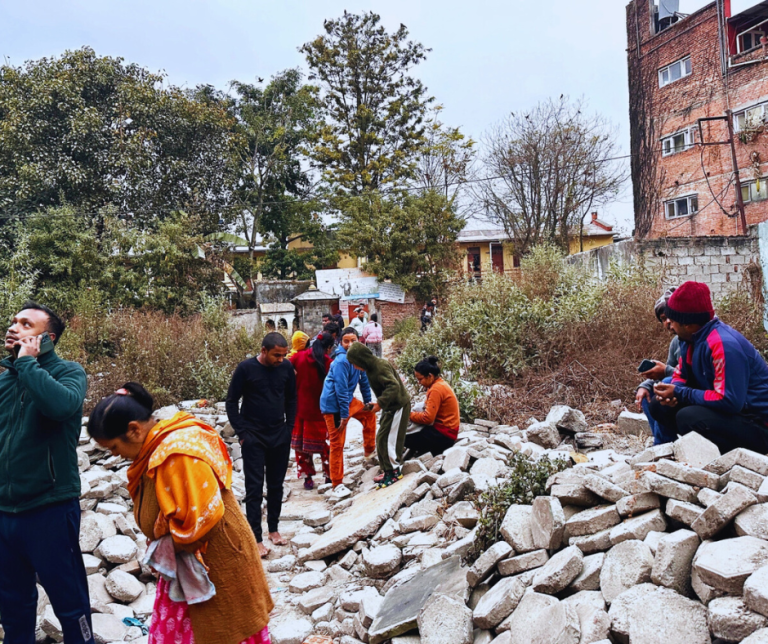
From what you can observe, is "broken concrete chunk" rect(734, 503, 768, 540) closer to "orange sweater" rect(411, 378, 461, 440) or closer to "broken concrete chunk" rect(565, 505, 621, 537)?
"broken concrete chunk" rect(565, 505, 621, 537)

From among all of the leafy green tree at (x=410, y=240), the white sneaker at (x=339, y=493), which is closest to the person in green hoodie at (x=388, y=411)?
the white sneaker at (x=339, y=493)

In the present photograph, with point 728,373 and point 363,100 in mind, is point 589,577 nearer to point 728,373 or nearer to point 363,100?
A: point 728,373

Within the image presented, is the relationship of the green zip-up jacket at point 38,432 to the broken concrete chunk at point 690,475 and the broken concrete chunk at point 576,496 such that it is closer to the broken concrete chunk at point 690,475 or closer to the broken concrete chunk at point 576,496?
the broken concrete chunk at point 576,496

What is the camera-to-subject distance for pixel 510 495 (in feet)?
13.7

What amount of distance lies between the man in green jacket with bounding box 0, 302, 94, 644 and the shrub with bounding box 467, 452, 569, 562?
233cm

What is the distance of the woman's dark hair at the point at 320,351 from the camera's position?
6824 millimetres

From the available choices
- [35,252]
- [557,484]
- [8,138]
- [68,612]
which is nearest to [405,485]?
[557,484]

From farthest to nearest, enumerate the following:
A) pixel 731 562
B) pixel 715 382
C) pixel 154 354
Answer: pixel 154 354 → pixel 715 382 → pixel 731 562

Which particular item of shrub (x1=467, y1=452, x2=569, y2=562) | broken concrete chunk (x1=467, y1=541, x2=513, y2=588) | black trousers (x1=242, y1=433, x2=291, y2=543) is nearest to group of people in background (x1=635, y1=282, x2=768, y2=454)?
shrub (x1=467, y1=452, x2=569, y2=562)

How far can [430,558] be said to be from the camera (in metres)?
4.24

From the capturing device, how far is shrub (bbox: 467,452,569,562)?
3.92 meters

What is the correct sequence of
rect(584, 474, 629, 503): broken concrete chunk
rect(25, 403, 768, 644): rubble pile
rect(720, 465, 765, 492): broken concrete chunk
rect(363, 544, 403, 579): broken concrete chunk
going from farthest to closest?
rect(363, 544, 403, 579): broken concrete chunk < rect(584, 474, 629, 503): broken concrete chunk < rect(720, 465, 765, 492): broken concrete chunk < rect(25, 403, 768, 644): rubble pile

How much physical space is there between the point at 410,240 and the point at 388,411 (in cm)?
1835

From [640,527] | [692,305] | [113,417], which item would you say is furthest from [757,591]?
[113,417]
